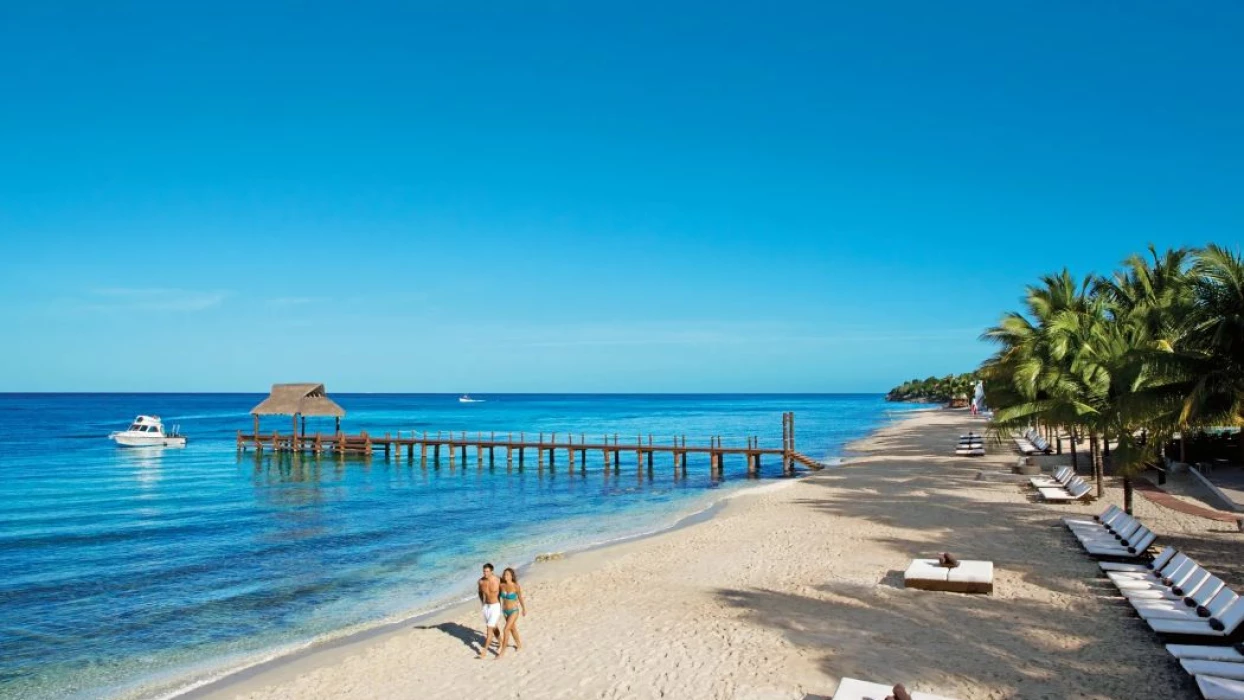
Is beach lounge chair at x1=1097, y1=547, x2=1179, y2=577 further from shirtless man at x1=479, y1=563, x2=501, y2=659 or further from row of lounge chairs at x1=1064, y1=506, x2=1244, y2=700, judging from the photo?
shirtless man at x1=479, y1=563, x2=501, y2=659

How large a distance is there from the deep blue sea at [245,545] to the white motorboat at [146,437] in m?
12.8

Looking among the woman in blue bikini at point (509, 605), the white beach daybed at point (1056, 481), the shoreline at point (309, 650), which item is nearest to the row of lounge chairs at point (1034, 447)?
the white beach daybed at point (1056, 481)

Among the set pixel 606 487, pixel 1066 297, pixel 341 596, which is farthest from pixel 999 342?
pixel 341 596

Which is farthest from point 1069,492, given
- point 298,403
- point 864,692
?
point 298,403

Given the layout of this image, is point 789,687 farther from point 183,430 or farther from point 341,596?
point 183,430

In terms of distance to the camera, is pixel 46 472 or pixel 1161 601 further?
pixel 46 472

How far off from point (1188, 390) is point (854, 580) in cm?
677

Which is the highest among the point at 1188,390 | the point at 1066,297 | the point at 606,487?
the point at 1066,297

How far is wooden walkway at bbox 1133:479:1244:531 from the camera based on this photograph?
57.0ft

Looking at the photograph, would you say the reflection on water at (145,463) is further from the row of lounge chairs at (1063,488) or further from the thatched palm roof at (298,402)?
the row of lounge chairs at (1063,488)

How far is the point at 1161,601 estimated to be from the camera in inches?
429

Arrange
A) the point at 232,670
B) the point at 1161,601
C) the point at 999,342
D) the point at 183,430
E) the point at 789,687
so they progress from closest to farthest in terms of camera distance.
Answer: the point at 789,687, the point at 1161,601, the point at 232,670, the point at 999,342, the point at 183,430

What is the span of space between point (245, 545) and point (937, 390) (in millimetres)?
133918

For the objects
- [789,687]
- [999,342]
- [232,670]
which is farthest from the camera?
[999,342]
